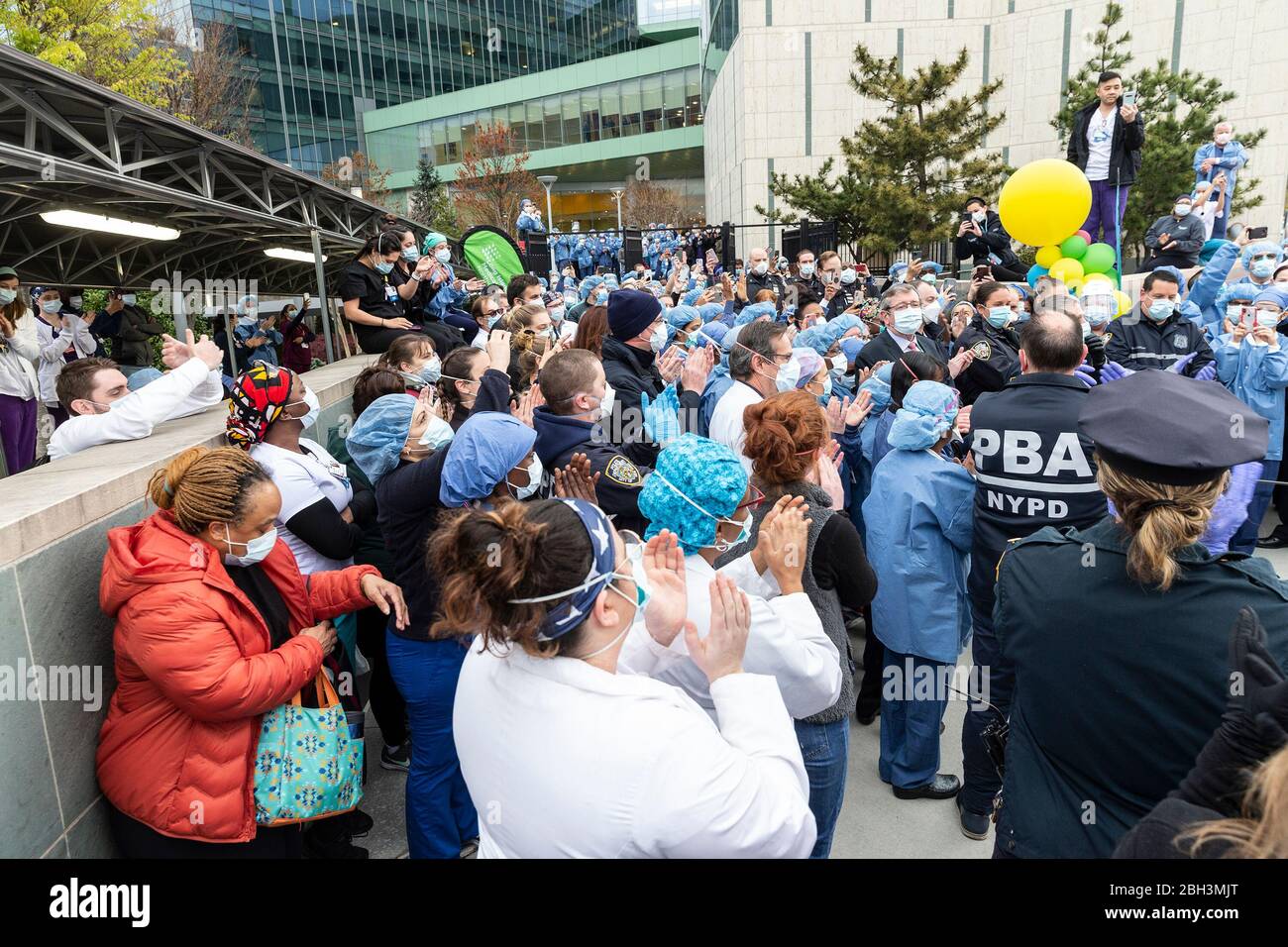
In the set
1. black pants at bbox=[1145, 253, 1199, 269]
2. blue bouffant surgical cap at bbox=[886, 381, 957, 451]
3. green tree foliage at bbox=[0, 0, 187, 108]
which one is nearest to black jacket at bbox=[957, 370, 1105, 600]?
blue bouffant surgical cap at bbox=[886, 381, 957, 451]

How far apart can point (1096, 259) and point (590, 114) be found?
49229 mm

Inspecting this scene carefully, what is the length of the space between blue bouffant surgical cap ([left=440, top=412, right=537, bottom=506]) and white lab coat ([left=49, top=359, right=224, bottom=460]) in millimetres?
1497

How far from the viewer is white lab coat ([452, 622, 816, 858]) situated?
1.35 metres

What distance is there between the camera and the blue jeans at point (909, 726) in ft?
11.7

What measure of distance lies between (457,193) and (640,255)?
2659 cm

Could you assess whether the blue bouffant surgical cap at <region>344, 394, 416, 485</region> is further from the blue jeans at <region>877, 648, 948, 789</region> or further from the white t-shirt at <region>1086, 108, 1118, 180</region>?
the white t-shirt at <region>1086, 108, 1118, 180</region>

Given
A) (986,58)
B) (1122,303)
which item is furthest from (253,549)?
(986,58)

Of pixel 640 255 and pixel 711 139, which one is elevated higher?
pixel 711 139
